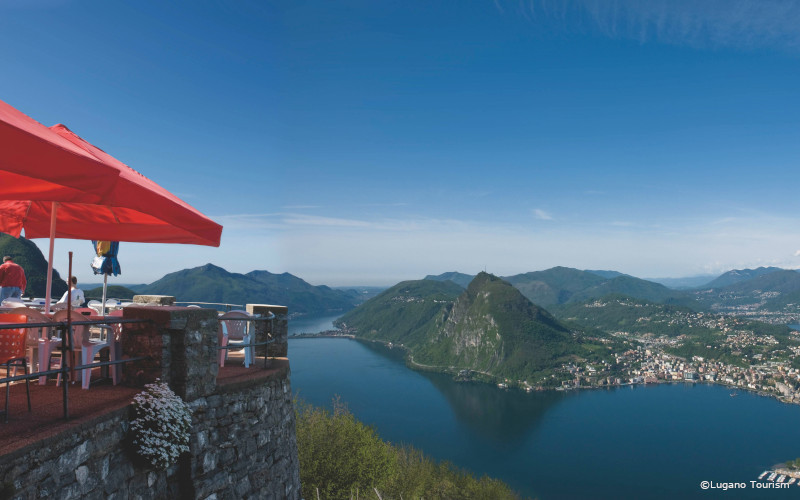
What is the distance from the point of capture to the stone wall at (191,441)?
3.54 meters

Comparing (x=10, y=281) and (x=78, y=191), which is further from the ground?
(x=78, y=191)

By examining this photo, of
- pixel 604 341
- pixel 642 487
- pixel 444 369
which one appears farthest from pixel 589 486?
pixel 604 341

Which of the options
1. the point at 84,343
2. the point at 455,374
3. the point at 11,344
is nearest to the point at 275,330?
the point at 84,343

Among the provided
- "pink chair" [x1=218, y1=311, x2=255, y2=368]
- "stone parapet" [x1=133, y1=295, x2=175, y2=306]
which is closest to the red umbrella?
"pink chair" [x1=218, y1=311, x2=255, y2=368]

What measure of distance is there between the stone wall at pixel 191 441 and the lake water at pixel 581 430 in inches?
1853

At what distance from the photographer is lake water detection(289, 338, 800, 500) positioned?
2675 inches

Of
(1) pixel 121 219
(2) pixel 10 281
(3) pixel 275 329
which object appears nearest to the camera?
(1) pixel 121 219

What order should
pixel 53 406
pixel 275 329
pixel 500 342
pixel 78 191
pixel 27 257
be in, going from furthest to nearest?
pixel 500 342 → pixel 27 257 → pixel 275 329 → pixel 53 406 → pixel 78 191

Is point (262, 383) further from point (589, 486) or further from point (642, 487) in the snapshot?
point (642, 487)

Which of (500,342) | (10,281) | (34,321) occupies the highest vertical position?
(10,281)

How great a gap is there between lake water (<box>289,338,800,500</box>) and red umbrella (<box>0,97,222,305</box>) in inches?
1861

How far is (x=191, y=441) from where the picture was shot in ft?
16.2

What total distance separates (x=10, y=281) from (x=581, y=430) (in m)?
96.5

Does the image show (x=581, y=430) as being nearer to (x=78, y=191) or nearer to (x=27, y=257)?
(x=78, y=191)
